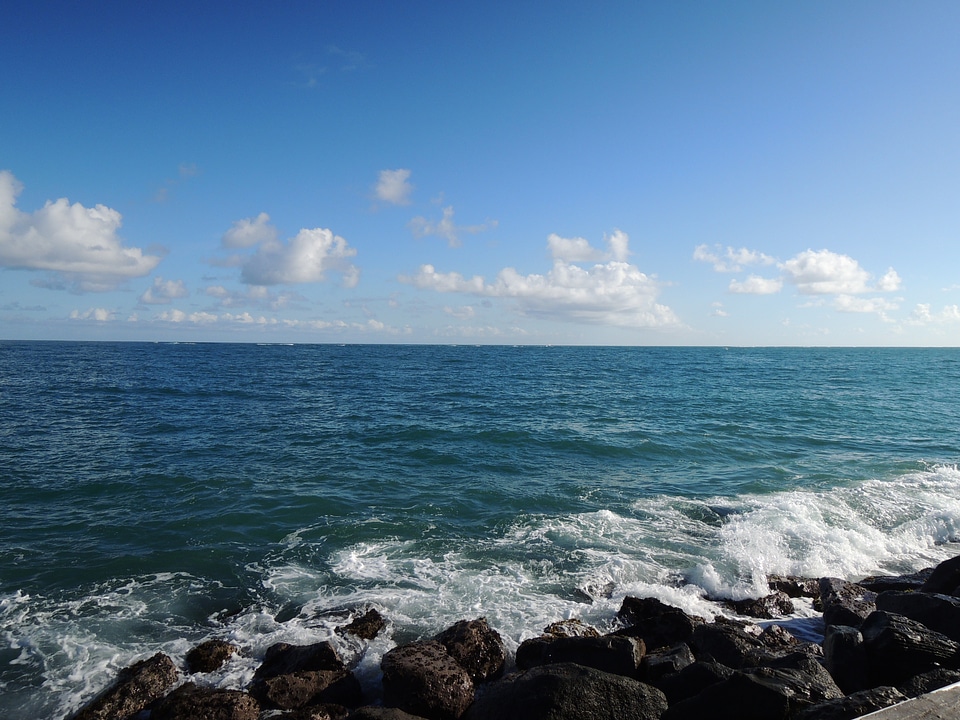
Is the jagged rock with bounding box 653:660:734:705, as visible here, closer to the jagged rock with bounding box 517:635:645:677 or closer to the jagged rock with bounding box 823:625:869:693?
A: the jagged rock with bounding box 517:635:645:677

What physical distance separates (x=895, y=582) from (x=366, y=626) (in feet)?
39.1

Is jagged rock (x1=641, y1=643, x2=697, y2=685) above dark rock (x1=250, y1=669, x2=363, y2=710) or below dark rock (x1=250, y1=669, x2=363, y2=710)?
above

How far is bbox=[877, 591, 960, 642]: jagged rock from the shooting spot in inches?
340

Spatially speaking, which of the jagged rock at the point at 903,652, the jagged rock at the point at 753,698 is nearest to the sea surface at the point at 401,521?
the jagged rock at the point at 903,652

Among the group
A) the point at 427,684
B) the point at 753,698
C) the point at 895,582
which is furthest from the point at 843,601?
the point at 427,684

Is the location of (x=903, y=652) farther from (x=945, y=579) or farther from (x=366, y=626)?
(x=366, y=626)

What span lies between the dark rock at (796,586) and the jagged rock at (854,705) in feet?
22.2

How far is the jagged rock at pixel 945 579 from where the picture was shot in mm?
10953

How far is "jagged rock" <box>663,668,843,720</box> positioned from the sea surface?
13.8 ft

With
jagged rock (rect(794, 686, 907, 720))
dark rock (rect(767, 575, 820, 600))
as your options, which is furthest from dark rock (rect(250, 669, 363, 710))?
dark rock (rect(767, 575, 820, 600))

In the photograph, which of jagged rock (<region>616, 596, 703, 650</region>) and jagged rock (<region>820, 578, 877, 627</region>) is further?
jagged rock (<region>820, 578, 877, 627</region>)

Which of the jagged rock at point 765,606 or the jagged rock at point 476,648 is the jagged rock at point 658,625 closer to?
the jagged rock at point 765,606

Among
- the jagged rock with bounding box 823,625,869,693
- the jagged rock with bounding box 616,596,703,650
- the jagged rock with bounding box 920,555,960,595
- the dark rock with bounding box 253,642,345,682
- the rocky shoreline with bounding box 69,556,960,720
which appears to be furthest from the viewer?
the jagged rock with bounding box 920,555,960,595

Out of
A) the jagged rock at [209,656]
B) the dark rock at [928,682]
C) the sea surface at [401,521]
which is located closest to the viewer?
the dark rock at [928,682]
